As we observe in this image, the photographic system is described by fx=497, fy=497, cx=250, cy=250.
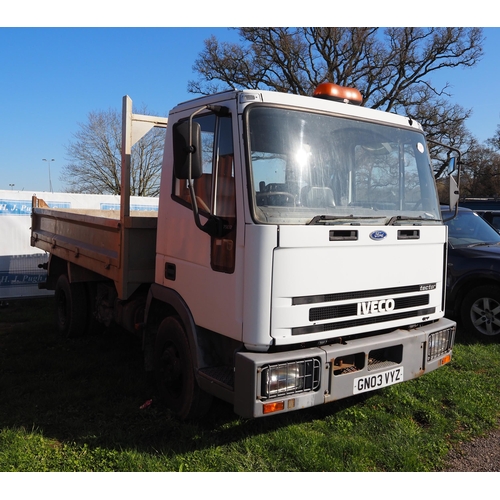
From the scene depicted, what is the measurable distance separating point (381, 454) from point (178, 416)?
1622mm

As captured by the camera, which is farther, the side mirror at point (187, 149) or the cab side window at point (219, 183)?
the cab side window at point (219, 183)

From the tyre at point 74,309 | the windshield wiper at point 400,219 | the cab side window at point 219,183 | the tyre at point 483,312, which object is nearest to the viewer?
the cab side window at point 219,183

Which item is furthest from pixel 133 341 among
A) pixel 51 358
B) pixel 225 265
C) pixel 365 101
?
pixel 365 101

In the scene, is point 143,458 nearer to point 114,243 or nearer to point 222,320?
point 222,320

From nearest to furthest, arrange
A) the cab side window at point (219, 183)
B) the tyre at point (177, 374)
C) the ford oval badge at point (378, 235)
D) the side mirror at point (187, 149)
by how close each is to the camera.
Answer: the side mirror at point (187, 149) < the cab side window at point (219, 183) < the ford oval badge at point (378, 235) < the tyre at point (177, 374)

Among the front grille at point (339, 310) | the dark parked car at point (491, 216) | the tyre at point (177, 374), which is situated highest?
the dark parked car at point (491, 216)

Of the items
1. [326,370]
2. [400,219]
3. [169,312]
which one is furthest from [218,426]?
[400,219]

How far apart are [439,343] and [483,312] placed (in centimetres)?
281

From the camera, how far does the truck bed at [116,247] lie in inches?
184

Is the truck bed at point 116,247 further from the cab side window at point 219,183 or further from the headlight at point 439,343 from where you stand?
the headlight at point 439,343

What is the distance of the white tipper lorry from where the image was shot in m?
3.23

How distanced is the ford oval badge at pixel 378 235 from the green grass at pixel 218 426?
1.55 m

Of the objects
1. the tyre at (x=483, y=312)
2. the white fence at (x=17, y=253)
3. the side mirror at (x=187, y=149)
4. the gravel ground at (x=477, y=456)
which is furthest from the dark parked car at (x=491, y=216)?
the white fence at (x=17, y=253)

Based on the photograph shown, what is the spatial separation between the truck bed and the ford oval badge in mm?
2095
